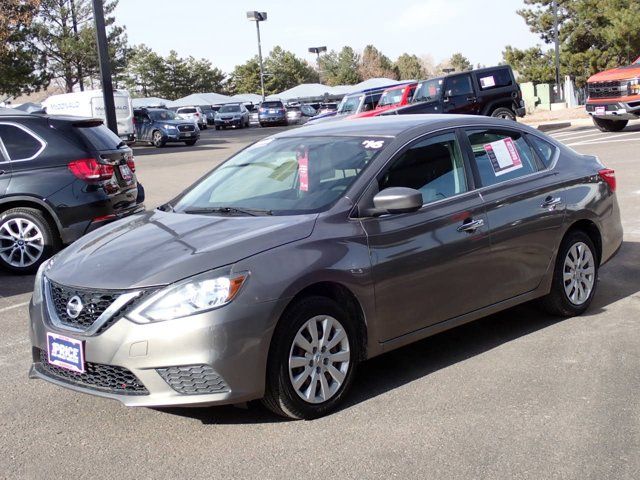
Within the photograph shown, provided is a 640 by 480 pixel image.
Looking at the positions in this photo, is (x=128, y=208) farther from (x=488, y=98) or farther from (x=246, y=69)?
(x=246, y=69)

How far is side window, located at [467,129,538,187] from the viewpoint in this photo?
18.0 ft

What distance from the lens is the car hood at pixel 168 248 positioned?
4.04 metres

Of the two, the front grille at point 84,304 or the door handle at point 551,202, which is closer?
the front grille at point 84,304

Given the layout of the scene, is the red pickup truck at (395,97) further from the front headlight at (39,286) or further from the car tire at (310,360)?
the car tire at (310,360)

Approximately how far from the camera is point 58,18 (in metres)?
54.0

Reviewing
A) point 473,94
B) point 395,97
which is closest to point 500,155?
point 473,94

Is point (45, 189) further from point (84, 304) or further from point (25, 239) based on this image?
point (84, 304)

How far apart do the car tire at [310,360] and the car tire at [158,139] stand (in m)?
32.4

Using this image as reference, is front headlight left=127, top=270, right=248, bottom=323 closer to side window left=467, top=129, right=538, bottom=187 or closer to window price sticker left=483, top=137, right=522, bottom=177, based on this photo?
side window left=467, top=129, right=538, bottom=187

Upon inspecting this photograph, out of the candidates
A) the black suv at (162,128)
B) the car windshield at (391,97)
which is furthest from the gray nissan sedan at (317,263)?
the black suv at (162,128)

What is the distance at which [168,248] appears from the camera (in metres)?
4.31

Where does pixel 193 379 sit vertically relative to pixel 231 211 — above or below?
below

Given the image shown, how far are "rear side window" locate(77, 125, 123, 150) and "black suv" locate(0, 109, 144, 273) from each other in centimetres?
6

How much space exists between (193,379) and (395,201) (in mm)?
1498
